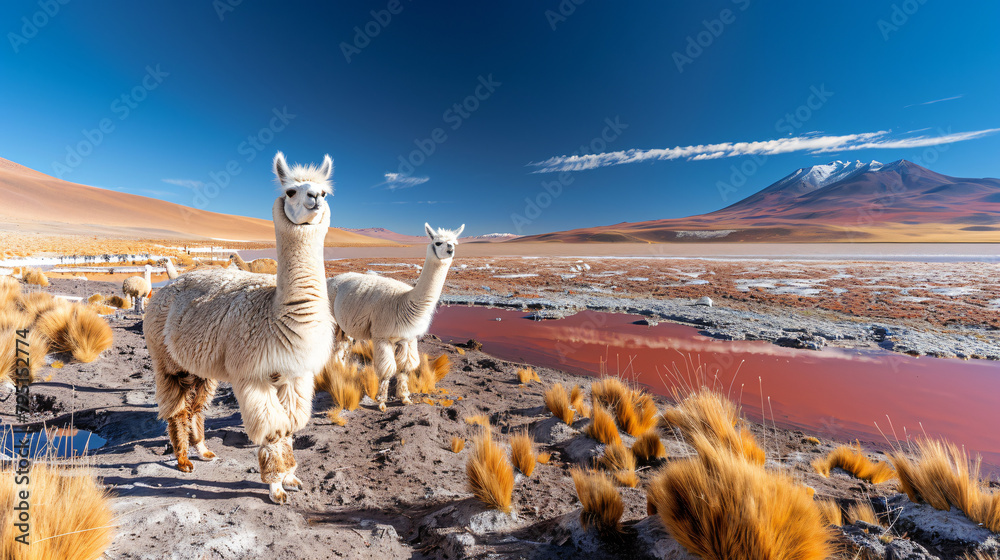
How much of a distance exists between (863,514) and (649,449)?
1301mm

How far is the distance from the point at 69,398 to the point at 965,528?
644 centimetres

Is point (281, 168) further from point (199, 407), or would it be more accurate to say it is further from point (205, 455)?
point (205, 455)

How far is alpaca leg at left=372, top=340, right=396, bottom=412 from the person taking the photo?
13.8 ft

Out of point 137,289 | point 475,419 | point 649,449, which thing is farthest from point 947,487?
point 137,289

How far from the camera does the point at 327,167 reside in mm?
2293

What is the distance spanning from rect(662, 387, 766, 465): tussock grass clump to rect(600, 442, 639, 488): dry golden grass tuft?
1.61 ft

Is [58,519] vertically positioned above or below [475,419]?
above

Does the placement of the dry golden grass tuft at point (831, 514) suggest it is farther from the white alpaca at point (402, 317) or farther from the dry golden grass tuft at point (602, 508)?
the white alpaca at point (402, 317)

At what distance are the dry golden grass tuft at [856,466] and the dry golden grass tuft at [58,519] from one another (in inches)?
173

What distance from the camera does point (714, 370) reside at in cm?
568

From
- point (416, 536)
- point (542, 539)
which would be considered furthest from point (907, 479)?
point (416, 536)

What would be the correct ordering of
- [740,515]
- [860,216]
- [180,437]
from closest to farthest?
[740,515] < [180,437] < [860,216]

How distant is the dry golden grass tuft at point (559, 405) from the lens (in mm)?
3822

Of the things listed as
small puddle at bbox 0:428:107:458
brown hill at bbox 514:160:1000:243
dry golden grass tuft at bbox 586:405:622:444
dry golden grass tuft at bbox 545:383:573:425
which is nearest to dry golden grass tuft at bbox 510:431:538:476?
dry golden grass tuft at bbox 586:405:622:444
